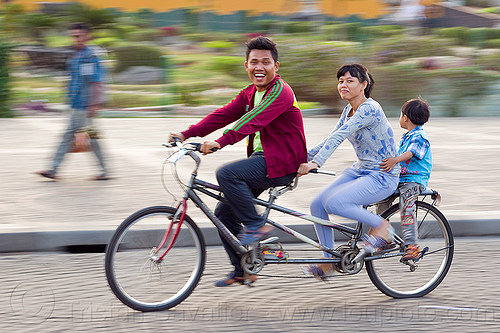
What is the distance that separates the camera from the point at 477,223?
20.6 ft

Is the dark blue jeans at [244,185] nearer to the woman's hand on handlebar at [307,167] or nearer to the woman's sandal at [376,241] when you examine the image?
the woman's hand on handlebar at [307,167]

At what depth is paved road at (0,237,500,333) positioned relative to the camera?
4105 millimetres

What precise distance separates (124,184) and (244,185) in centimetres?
350

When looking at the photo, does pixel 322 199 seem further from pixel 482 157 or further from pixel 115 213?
pixel 482 157

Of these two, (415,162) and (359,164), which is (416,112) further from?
(359,164)

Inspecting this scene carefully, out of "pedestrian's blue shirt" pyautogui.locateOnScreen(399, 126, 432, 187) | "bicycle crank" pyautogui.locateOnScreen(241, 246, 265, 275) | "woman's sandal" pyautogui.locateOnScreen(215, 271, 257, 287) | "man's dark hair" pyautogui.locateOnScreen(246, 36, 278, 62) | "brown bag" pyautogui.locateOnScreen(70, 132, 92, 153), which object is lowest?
"woman's sandal" pyautogui.locateOnScreen(215, 271, 257, 287)

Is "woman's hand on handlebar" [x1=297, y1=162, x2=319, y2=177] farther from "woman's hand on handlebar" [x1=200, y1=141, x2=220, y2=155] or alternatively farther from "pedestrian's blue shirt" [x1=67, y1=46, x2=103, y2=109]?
"pedestrian's blue shirt" [x1=67, y1=46, x2=103, y2=109]

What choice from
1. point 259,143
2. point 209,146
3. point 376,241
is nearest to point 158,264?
point 209,146

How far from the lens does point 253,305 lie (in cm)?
446

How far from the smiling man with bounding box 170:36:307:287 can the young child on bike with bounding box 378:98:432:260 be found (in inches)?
28.2

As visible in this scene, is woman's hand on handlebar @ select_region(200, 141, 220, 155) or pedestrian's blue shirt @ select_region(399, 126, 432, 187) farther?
pedestrian's blue shirt @ select_region(399, 126, 432, 187)

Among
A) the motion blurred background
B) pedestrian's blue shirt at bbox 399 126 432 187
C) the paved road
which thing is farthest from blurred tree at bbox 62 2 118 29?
pedestrian's blue shirt at bbox 399 126 432 187

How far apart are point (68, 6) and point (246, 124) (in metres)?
13.9

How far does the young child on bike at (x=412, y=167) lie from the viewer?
456cm
